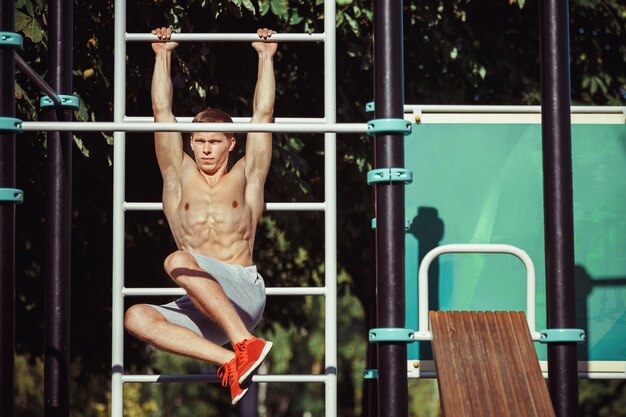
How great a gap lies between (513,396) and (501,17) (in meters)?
6.45

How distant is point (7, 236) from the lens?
13.6 feet

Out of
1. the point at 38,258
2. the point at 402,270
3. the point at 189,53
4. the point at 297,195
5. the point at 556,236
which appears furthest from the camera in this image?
the point at 38,258

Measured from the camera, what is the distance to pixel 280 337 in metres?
25.2

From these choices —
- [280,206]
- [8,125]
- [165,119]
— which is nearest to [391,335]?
[8,125]

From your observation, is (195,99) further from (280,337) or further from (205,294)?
(280,337)

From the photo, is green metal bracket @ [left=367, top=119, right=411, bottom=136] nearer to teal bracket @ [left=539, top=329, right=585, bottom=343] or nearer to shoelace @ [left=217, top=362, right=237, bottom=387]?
teal bracket @ [left=539, top=329, right=585, bottom=343]

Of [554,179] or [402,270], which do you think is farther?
[554,179]

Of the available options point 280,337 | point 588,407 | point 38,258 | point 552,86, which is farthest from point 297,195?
point 280,337

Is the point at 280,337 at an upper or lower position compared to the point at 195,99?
lower

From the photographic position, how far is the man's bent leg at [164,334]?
5.04 m

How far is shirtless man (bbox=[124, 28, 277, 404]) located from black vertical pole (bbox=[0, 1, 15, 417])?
1.06 m

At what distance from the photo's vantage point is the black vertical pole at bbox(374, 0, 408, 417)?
13.8ft

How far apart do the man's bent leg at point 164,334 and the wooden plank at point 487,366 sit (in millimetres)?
973

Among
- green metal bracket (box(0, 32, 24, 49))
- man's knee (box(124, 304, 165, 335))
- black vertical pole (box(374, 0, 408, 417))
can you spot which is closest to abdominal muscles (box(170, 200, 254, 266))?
man's knee (box(124, 304, 165, 335))
